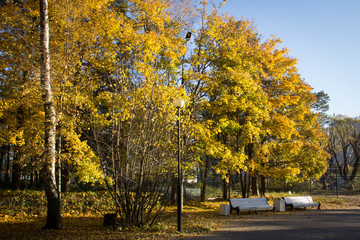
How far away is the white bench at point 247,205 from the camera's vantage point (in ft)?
39.6

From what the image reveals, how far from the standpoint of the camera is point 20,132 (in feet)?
29.6

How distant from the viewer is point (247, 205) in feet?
40.5

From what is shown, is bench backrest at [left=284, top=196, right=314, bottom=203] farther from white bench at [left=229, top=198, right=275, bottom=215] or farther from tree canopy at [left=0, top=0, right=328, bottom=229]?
tree canopy at [left=0, top=0, right=328, bottom=229]

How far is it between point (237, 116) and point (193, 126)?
6.88m

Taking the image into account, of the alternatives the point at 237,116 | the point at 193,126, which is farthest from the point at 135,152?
the point at 237,116

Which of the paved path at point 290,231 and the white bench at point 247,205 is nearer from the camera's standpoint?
the paved path at point 290,231

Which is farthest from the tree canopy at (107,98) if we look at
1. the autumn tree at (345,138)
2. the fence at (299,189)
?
the autumn tree at (345,138)

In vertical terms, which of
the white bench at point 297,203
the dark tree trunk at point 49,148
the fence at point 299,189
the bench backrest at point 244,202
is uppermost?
the dark tree trunk at point 49,148

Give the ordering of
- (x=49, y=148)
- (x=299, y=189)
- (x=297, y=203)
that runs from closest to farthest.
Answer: (x=49, y=148)
(x=297, y=203)
(x=299, y=189)

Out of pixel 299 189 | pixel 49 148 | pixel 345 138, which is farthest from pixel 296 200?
pixel 345 138

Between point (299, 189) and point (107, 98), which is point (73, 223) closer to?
point (107, 98)

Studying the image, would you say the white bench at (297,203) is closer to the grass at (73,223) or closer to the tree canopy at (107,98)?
the tree canopy at (107,98)

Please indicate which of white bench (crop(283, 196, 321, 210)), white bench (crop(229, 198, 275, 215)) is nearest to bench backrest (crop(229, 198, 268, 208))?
white bench (crop(229, 198, 275, 215))

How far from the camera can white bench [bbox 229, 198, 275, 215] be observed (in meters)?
12.1
